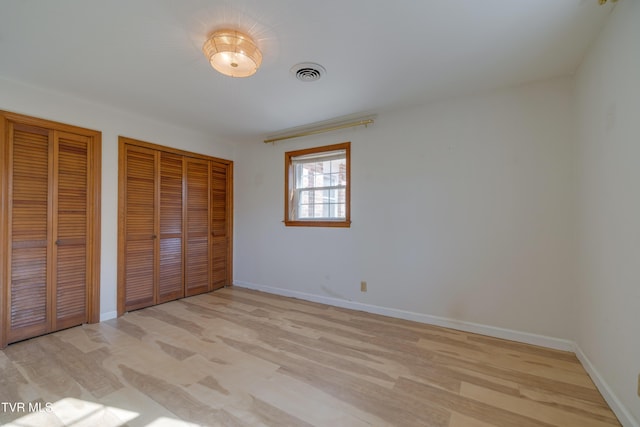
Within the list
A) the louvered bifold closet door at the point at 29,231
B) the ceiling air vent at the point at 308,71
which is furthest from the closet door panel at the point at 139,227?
the ceiling air vent at the point at 308,71

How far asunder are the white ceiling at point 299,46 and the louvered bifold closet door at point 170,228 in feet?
3.07

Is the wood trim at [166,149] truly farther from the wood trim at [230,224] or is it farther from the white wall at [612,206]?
the white wall at [612,206]

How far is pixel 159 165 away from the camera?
3.51 m

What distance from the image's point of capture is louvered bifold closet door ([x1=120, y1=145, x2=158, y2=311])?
3.23 meters

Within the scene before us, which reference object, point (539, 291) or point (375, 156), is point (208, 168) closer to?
point (375, 156)

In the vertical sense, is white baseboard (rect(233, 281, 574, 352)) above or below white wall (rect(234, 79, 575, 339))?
below

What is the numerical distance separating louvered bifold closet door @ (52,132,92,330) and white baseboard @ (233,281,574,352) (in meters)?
2.31

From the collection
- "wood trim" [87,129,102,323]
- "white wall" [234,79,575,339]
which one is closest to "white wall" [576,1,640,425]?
"white wall" [234,79,575,339]

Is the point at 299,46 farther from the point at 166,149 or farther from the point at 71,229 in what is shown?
the point at 71,229

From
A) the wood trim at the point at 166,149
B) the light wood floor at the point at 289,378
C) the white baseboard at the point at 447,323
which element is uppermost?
the wood trim at the point at 166,149

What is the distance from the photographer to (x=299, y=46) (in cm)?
195

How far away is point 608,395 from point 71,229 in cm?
462

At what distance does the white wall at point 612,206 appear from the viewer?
1.46 m

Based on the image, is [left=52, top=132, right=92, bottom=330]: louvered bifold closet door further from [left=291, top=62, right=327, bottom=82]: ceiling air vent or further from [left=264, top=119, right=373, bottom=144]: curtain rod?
[left=291, top=62, right=327, bottom=82]: ceiling air vent
